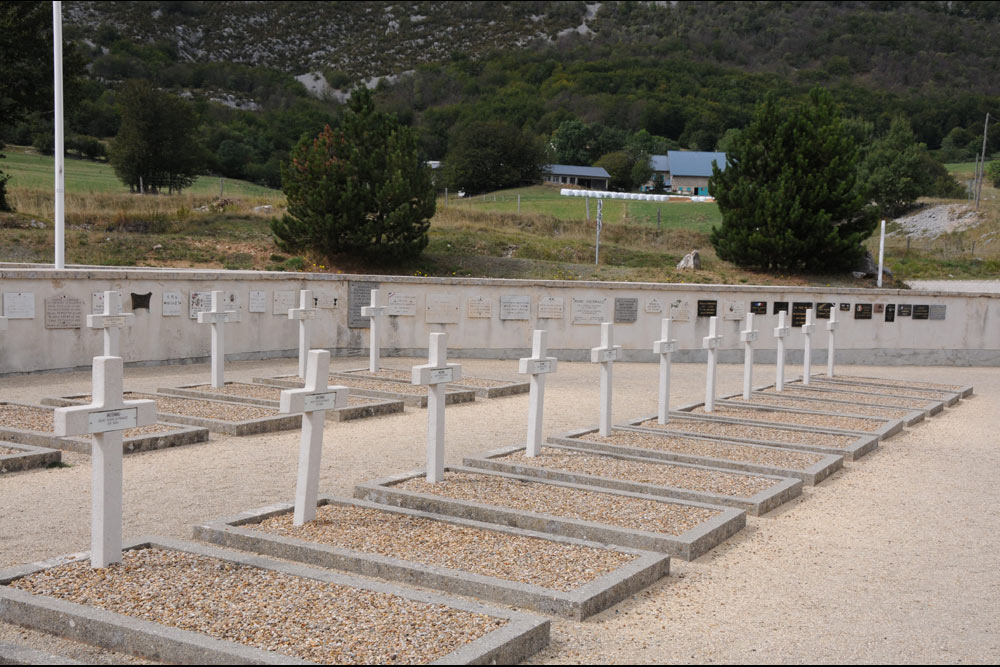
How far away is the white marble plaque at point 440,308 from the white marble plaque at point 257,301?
3.00m

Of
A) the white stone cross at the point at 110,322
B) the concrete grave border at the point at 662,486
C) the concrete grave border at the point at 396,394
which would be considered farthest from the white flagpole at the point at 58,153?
the concrete grave border at the point at 662,486

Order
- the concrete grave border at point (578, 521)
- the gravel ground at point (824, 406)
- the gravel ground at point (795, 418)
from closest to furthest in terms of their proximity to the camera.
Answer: the concrete grave border at point (578, 521) → the gravel ground at point (795, 418) → the gravel ground at point (824, 406)

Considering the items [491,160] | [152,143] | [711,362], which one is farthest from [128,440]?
[491,160]

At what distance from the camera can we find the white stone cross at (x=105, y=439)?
16.7 ft

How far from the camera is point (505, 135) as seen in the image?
240 feet

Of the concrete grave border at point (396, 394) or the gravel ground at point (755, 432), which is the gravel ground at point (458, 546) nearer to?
the gravel ground at point (755, 432)

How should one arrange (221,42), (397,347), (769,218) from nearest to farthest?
1. (397,347)
2. (769,218)
3. (221,42)

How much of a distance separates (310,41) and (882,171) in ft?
394

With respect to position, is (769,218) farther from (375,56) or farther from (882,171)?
(375,56)

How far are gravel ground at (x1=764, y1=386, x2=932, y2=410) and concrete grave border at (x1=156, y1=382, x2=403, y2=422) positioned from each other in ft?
19.2

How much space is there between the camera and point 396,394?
493 inches

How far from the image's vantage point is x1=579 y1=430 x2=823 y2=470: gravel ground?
888 cm

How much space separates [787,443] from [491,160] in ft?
208

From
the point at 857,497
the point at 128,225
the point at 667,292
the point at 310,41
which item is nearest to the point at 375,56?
the point at 310,41
